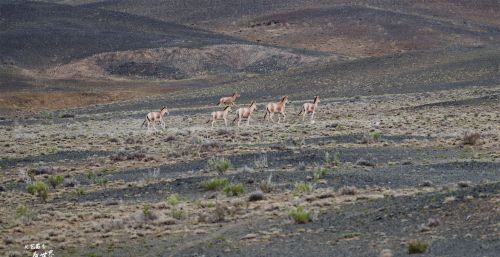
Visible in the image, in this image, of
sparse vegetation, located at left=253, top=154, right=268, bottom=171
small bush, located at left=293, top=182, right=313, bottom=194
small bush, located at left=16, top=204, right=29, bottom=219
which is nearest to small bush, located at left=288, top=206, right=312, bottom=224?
small bush, located at left=293, top=182, right=313, bottom=194

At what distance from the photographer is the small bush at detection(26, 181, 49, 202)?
22188 mm

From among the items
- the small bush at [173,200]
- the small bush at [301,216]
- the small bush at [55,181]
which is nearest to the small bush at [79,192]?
the small bush at [55,181]

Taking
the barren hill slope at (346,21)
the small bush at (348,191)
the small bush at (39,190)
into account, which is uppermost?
the small bush at (348,191)

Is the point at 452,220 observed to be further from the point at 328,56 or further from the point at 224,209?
the point at 328,56

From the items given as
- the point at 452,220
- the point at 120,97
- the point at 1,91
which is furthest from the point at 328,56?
the point at 452,220

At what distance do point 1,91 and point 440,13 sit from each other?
213ft

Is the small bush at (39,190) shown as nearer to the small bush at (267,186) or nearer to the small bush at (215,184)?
the small bush at (215,184)

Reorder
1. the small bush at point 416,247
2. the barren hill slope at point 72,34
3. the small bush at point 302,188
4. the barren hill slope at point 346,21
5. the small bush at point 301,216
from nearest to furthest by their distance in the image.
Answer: the small bush at point 416,247 < the small bush at point 301,216 < the small bush at point 302,188 < the barren hill slope at point 72,34 < the barren hill slope at point 346,21

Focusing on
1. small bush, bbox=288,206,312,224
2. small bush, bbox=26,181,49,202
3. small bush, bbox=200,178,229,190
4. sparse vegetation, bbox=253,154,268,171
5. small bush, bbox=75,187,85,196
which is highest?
small bush, bbox=288,206,312,224

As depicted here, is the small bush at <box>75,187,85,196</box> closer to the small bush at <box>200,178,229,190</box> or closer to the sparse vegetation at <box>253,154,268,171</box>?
the small bush at <box>200,178,229,190</box>

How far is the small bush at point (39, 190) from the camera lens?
22.2 metres

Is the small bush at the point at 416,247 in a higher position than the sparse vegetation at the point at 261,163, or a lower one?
higher

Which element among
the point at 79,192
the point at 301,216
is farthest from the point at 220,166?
the point at 301,216

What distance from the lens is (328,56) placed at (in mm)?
90812
